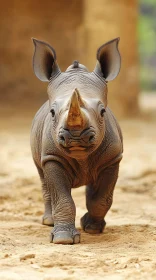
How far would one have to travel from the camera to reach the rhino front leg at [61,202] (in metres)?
5.59

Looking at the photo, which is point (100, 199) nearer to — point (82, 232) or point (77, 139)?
point (82, 232)

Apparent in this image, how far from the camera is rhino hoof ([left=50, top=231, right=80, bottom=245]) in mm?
5516

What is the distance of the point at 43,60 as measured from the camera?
19.5 ft

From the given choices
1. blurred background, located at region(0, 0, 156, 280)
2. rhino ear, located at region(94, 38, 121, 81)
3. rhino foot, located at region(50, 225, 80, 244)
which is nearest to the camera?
blurred background, located at region(0, 0, 156, 280)

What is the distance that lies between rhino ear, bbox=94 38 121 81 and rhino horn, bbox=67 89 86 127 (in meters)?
1.01

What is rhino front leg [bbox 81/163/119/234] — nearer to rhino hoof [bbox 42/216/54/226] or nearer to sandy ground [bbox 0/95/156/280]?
sandy ground [bbox 0/95/156/280]

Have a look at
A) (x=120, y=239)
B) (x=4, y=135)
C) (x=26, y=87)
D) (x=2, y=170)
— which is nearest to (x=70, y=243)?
(x=120, y=239)

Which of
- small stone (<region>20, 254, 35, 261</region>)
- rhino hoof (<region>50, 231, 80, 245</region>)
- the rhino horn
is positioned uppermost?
the rhino horn

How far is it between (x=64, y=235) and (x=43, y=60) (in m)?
1.50

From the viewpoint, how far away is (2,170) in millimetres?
9102

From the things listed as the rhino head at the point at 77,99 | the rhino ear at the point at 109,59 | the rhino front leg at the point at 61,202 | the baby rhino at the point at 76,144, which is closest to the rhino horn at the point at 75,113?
the rhino head at the point at 77,99

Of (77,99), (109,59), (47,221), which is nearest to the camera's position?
(77,99)

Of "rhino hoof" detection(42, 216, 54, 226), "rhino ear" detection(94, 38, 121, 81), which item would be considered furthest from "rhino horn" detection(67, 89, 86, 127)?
"rhino hoof" detection(42, 216, 54, 226)

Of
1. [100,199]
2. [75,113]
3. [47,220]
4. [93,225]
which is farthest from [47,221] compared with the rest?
[75,113]
